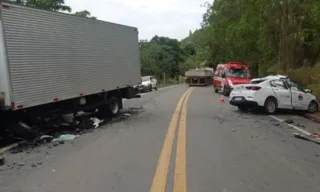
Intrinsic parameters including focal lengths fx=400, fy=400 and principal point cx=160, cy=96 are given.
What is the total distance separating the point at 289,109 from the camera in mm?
17438

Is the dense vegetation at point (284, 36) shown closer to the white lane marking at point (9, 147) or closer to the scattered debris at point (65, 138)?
the scattered debris at point (65, 138)

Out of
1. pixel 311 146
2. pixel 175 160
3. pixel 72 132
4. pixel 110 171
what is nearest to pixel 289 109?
pixel 311 146

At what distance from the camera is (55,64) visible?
36.2 feet

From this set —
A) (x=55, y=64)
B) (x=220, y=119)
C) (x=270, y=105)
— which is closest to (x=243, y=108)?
(x=270, y=105)

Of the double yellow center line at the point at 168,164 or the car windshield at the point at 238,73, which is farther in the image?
the car windshield at the point at 238,73

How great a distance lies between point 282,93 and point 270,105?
724 mm

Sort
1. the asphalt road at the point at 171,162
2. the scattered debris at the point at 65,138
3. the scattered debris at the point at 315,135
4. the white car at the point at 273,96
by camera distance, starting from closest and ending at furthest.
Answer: the asphalt road at the point at 171,162, the scattered debris at the point at 65,138, the scattered debris at the point at 315,135, the white car at the point at 273,96

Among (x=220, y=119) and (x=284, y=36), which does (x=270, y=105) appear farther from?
(x=284, y=36)

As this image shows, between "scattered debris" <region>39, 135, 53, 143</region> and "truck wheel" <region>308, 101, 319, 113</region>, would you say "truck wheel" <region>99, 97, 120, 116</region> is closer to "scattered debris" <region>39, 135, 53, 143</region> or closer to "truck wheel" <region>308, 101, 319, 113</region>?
"scattered debris" <region>39, 135, 53, 143</region>

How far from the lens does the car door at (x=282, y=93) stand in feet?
55.2

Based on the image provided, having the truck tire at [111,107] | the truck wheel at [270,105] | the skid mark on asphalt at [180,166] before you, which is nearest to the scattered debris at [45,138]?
the skid mark on asphalt at [180,166]

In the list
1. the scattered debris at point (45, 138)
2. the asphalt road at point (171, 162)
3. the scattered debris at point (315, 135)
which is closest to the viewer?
the asphalt road at point (171, 162)

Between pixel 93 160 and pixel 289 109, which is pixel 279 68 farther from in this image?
pixel 93 160

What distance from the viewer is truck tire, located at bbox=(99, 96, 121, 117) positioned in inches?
601
